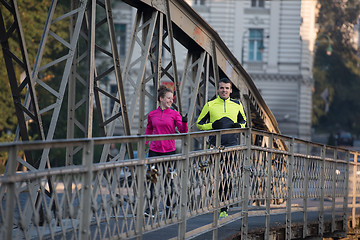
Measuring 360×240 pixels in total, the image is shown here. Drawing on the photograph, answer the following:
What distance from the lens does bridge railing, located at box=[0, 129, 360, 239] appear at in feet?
18.3

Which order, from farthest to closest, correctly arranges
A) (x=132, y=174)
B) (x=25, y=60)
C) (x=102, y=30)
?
(x=102, y=30) → (x=25, y=60) → (x=132, y=174)

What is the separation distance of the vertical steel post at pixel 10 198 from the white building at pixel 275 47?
169 feet

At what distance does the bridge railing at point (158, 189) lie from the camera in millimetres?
5578

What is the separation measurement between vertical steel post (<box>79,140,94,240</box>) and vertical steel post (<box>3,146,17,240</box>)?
38.0 inches

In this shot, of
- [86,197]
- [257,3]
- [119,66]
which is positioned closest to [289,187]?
[119,66]

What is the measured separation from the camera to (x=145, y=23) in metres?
12.0

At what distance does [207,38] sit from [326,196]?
3620mm

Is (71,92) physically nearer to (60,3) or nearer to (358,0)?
(60,3)

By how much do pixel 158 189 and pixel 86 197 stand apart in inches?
57.4

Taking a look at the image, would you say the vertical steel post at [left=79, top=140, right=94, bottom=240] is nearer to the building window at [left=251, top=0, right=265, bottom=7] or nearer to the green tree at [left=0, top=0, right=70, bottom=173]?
the green tree at [left=0, top=0, right=70, bottom=173]

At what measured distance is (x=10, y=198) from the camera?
506 centimetres

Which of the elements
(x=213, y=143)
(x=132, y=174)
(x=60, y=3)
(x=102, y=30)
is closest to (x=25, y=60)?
(x=213, y=143)

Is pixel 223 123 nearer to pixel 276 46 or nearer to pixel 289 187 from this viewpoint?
pixel 289 187

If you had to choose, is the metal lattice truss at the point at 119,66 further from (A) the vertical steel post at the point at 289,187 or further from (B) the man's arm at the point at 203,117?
(A) the vertical steel post at the point at 289,187
